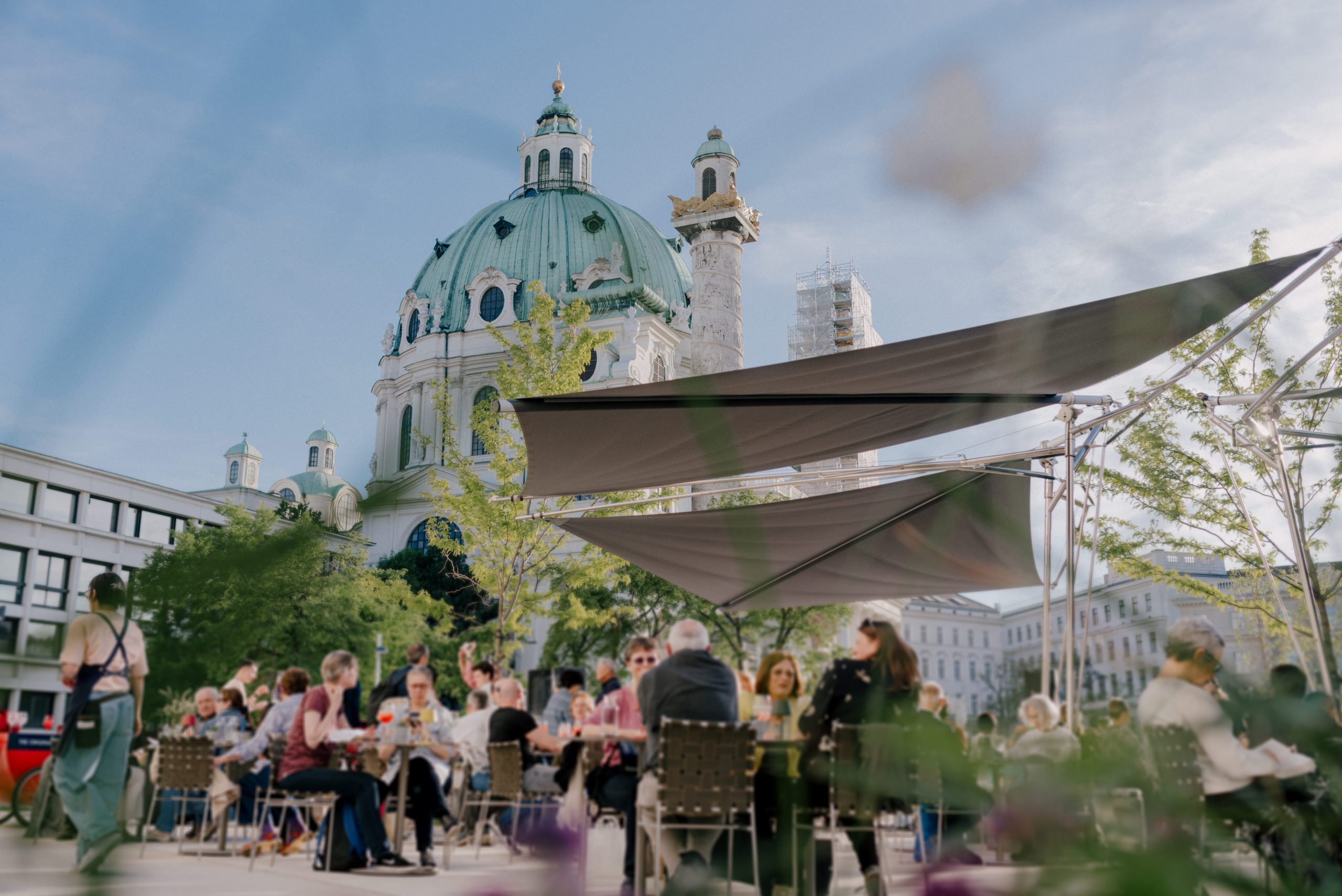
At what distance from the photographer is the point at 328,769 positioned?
25.4ft

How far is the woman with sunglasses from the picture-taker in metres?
7.04

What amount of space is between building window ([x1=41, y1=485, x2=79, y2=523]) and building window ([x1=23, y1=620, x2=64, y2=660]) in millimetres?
70

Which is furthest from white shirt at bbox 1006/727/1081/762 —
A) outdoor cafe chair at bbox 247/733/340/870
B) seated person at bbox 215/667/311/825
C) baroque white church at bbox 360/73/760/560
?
baroque white church at bbox 360/73/760/560

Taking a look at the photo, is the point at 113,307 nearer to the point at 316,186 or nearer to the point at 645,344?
the point at 316,186

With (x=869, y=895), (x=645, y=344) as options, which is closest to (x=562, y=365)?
(x=869, y=895)

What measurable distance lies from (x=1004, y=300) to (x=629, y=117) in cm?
38

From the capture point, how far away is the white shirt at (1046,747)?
669 mm

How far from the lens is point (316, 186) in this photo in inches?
24.9

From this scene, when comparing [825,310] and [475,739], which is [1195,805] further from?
[825,310]

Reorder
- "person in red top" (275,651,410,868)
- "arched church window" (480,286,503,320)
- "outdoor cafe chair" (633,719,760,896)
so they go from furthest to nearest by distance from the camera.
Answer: "arched church window" (480,286,503,320)
"person in red top" (275,651,410,868)
"outdoor cafe chair" (633,719,760,896)

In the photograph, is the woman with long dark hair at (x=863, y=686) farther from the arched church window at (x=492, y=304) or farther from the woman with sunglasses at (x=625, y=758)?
the arched church window at (x=492, y=304)

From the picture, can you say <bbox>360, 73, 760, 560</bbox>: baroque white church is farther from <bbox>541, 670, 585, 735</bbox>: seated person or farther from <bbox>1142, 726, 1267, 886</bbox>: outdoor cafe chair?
<bbox>1142, 726, 1267, 886</bbox>: outdoor cafe chair

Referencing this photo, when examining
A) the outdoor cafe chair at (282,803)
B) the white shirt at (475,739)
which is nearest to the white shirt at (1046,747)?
the outdoor cafe chair at (282,803)

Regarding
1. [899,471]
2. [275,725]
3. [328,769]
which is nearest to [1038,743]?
[899,471]
